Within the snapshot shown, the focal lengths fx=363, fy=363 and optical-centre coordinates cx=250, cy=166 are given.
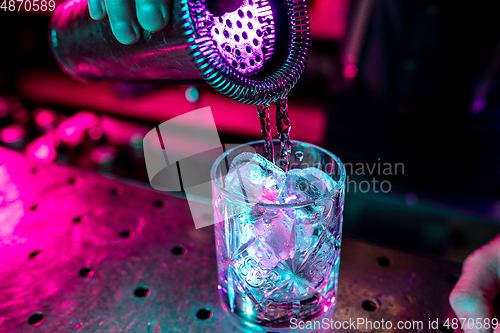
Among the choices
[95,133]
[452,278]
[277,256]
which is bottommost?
[95,133]

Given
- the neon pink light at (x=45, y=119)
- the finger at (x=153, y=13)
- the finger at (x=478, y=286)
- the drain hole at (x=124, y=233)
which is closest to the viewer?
the finger at (x=153, y=13)

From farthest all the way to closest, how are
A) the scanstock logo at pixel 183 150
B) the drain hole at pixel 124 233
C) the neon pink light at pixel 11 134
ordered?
1. the scanstock logo at pixel 183 150
2. the neon pink light at pixel 11 134
3. the drain hole at pixel 124 233

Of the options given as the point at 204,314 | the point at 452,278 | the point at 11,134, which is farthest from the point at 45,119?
the point at 452,278

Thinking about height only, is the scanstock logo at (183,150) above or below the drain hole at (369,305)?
below

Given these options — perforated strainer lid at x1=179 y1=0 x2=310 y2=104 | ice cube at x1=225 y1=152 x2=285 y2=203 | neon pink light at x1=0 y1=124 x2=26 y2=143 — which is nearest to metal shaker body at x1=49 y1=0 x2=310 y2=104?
perforated strainer lid at x1=179 y1=0 x2=310 y2=104

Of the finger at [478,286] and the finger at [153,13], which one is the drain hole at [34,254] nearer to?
the finger at [153,13]

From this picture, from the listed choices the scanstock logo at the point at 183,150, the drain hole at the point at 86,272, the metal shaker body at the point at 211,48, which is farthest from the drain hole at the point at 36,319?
the scanstock logo at the point at 183,150

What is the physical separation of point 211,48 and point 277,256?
1.22 feet

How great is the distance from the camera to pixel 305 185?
2.30ft

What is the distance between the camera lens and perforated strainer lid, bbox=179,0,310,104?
21.6 inches

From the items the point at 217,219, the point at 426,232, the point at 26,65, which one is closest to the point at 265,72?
the point at 217,219

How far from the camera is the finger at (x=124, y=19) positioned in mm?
591

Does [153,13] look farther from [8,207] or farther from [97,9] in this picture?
[8,207]

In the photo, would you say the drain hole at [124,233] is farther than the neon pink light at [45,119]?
No
